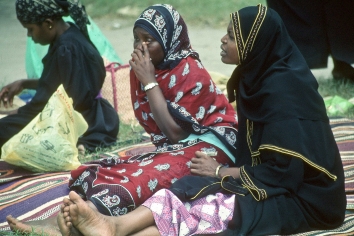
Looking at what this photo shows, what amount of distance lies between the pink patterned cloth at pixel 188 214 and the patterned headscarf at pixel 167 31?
103 cm

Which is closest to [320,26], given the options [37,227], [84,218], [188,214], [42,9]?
[42,9]

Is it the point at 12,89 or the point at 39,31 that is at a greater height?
the point at 39,31

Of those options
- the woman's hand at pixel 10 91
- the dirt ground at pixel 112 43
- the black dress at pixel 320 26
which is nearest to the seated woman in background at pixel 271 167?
the woman's hand at pixel 10 91

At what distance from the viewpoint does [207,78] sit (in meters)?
4.29

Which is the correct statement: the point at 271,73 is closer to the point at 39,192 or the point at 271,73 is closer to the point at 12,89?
the point at 39,192

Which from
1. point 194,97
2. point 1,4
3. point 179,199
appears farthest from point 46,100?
point 1,4

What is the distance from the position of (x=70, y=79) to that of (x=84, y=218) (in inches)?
91.1

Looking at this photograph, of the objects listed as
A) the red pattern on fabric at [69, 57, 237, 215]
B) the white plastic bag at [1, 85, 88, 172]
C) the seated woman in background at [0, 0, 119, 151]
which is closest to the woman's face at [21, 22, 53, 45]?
the seated woman in background at [0, 0, 119, 151]

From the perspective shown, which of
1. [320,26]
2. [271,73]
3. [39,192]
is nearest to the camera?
[271,73]

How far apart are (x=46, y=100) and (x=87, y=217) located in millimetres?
2368

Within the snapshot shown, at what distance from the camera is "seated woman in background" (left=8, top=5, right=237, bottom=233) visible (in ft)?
13.1

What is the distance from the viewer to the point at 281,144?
3.55 m

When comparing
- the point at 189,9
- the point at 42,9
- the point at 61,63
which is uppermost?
the point at 42,9

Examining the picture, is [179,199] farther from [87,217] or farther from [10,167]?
[10,167]
